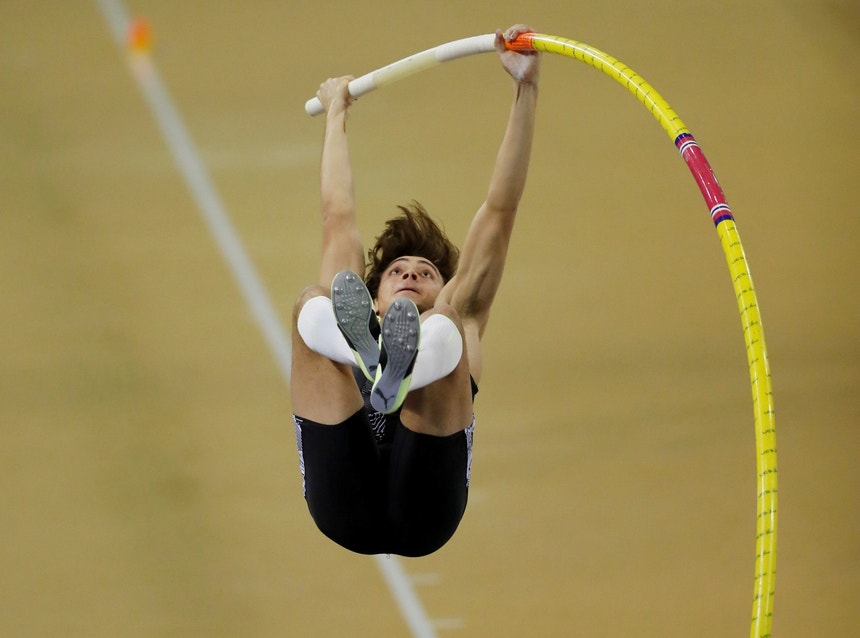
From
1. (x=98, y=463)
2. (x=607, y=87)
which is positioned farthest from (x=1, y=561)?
(x=607, y=87)

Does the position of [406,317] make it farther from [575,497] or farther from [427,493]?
[575,497]

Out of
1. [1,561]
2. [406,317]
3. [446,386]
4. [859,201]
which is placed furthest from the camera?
[859,201]

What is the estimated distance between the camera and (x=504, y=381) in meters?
4.19

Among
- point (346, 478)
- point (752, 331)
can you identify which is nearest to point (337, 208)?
point (346, 478)

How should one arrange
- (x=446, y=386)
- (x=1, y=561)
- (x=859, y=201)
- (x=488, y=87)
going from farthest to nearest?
1. (x=488, y=87)
2. (x=859, y=201)
3. (x=1, y=561)
4. (x=446, y=386)

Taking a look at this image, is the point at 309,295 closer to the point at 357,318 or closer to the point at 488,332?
the point at 357,318

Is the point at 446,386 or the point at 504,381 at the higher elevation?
the point at 504,381

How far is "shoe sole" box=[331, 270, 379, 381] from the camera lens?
6.92 ft

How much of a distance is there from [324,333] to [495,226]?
640mm

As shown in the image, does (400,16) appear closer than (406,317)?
No

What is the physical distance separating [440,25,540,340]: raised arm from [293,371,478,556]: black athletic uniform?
1.22 feet

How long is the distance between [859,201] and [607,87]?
1.17m

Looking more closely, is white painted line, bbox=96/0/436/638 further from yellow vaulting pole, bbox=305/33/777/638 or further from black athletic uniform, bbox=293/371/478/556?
yellow vaulting pole, bbox=305/33/777/638

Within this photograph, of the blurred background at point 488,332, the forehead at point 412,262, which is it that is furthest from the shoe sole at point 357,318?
the blurred background at point 488,332
